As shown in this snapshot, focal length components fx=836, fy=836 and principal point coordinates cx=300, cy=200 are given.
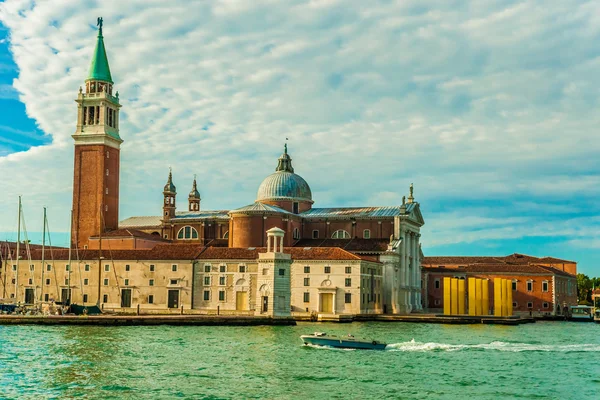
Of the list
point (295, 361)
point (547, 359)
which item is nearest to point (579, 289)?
point (547, 359)

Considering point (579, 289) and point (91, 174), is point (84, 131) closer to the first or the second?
point (91, 174)

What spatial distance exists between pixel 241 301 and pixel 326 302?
5774 mm

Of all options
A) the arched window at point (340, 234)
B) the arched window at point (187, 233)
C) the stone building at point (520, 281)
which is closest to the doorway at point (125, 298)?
the arched window at point (187, 233)

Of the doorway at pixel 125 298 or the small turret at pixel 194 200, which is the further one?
the small turret at pixel 194 200

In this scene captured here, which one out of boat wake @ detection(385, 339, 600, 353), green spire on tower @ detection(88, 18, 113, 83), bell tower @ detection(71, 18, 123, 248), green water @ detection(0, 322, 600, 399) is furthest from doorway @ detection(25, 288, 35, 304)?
boat wake @ detection(385, 339, 600, 353)

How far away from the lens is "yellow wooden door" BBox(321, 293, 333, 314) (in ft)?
186

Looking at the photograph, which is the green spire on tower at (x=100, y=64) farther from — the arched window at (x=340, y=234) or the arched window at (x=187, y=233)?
the arched window at (x=340, y=234)

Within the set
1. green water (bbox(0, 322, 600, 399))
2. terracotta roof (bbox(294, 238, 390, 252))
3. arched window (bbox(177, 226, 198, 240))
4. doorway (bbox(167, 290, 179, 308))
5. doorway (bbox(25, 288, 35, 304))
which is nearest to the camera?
green water (bbox(0, 322, 600, 399))

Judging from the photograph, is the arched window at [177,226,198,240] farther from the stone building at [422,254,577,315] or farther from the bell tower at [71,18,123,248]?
the stone building at [422,254,577,315]

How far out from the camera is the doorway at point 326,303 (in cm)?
5662

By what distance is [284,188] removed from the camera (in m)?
70.9

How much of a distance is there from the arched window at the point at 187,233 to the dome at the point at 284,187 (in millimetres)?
6152

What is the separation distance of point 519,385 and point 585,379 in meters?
3.05

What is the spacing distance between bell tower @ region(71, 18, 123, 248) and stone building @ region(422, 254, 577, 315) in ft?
93.9
